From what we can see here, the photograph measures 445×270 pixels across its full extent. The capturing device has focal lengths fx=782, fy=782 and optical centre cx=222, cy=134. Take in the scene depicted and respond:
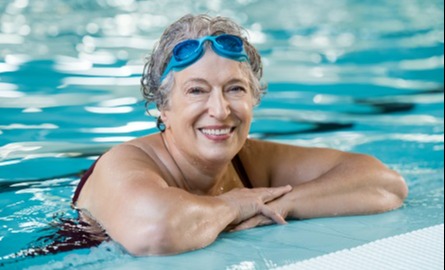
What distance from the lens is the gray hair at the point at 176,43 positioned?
339cm

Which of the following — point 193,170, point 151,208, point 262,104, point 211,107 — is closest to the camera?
point 151,208

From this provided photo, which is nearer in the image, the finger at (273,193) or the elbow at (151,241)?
the elbow at (151,241)

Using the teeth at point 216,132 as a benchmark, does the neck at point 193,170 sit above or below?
below

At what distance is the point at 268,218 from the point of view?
3592 millimetres

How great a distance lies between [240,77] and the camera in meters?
3.36

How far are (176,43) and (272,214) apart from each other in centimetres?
89

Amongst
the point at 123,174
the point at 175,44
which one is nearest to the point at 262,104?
the point at 175,44

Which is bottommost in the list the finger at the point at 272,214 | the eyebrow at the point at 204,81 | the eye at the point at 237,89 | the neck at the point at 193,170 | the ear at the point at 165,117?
the finger at the point at 272,214

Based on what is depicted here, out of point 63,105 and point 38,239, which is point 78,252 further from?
point 63,105

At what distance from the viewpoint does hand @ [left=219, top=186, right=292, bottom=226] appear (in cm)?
341

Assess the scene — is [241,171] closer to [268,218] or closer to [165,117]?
[268,218]

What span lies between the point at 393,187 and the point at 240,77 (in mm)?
1077

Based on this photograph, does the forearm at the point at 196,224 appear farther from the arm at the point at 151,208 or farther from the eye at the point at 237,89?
the eye at the point at 237,89

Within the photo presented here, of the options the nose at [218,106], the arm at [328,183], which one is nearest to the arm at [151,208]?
the arm at [328,183]
